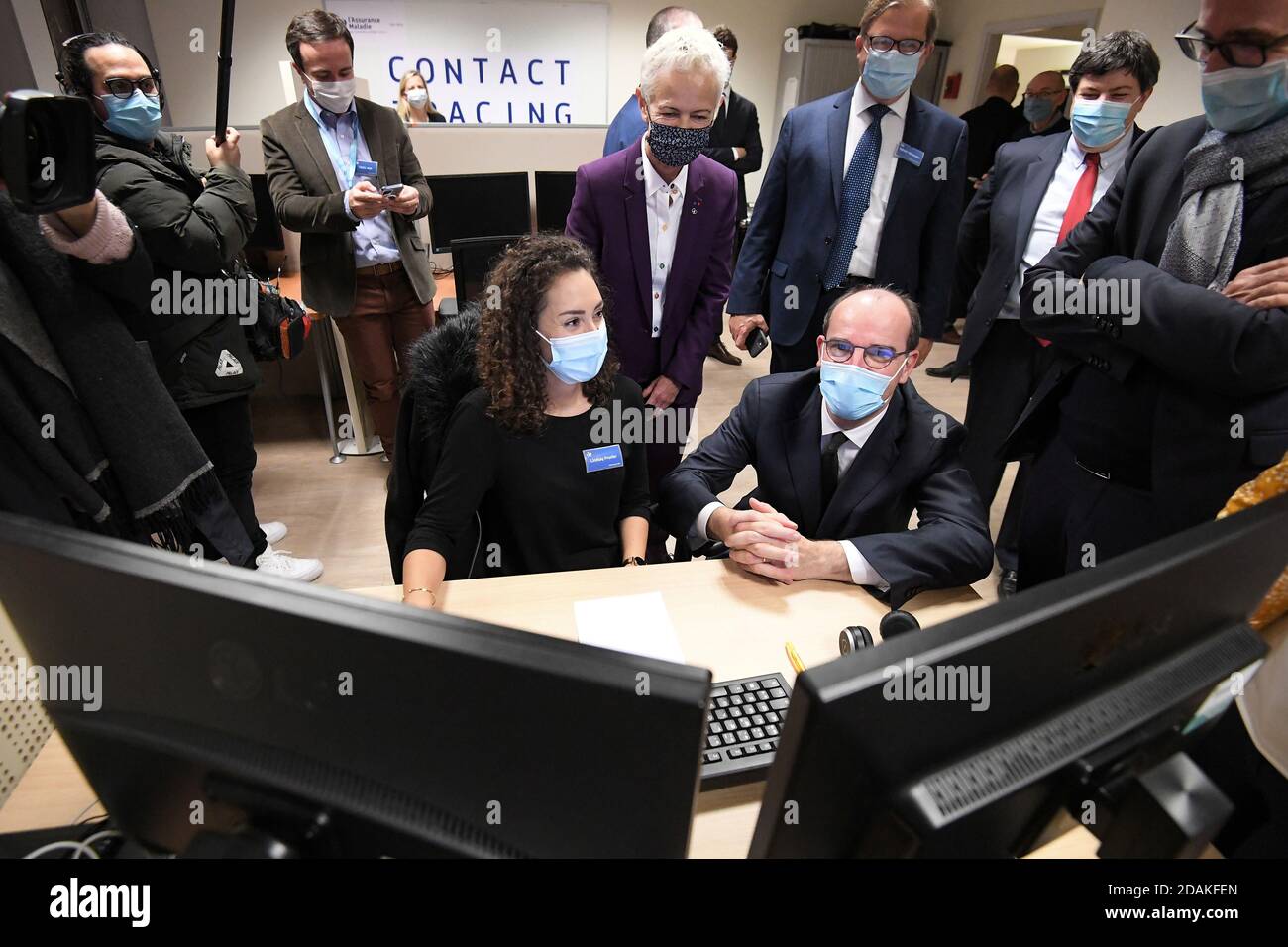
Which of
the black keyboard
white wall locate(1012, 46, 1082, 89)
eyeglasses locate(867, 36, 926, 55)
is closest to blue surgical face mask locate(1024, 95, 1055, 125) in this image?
eyeglasses locate(867, 36, 926, 55)

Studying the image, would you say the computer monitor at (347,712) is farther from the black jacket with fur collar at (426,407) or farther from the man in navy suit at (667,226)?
the man in navy suit at (667,226)

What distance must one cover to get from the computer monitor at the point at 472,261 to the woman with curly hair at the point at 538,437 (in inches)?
47.0

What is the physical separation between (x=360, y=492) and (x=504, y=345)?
6.76 ft

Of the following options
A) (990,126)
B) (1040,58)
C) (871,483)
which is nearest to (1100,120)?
(871,483)

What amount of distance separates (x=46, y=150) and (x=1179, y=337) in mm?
2009

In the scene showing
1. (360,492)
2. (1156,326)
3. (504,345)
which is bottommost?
(360,492)

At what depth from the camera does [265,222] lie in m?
3.45

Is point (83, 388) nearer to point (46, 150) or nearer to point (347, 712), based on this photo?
point (46, 150)

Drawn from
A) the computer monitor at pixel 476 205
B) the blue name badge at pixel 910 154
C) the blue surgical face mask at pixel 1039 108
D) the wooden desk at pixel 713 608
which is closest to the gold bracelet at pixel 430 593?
the wooden desk at pixel 713 608

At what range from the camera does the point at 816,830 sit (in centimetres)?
51

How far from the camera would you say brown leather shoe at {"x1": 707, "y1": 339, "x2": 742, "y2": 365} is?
4984 mm

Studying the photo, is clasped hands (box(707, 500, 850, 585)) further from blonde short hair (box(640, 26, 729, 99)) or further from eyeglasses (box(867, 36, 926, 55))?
eyeglasses (box(867, 36, 926, 55))
